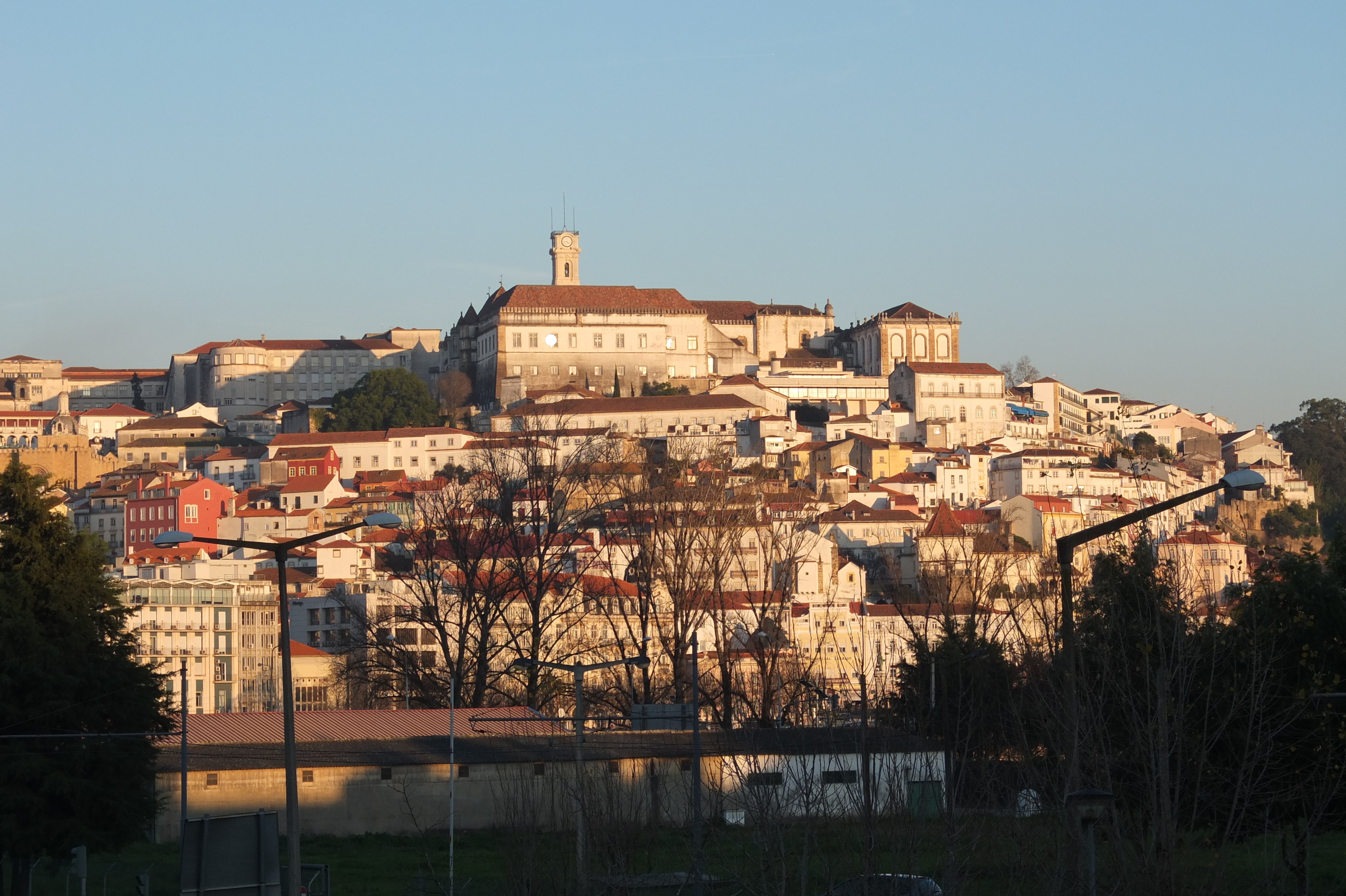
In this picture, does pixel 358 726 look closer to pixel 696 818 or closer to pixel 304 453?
pixel 696 818

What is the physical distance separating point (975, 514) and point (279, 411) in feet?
186

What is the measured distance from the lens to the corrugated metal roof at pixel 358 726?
3581 centimetres

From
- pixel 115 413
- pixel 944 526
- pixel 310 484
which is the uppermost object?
pixel 115 413

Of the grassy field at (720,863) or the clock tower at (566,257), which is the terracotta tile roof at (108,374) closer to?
the clock tower at (566,257)

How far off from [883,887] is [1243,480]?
6913mm

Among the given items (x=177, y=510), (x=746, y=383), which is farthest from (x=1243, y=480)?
(x=746, y=383)

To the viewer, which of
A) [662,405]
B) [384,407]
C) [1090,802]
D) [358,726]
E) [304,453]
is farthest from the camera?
[384,407]

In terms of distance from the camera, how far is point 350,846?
31797mm

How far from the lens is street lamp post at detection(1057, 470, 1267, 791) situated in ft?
42.4

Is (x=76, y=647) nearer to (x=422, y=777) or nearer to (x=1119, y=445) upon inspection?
(x=422, y=777)

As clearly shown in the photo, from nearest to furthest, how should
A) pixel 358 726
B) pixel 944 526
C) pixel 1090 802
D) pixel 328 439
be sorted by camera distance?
pixel 1090 802 → pixel 358 726 → pixel 944 526 → pixel 328 439

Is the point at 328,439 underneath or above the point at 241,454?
above

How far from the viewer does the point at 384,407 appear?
126250 millimetres

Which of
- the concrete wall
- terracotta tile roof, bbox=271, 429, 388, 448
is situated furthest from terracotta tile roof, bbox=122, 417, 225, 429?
the concrete wall
